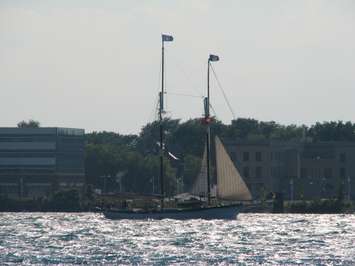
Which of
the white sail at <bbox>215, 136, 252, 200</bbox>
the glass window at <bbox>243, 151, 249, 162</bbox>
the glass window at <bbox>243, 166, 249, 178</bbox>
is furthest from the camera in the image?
the glass window at <bbox>243, 151, 249, 162</bbox>

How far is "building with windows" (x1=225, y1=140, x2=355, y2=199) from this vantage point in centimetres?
18625

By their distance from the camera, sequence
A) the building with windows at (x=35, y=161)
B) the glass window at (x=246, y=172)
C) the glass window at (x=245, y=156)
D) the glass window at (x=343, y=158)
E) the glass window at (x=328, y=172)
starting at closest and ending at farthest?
the glass window at (x=246, y=172)
the glass window at (x=245, y=156)
the glass window at (x=328, y=172)
the glass window at (x=343, y=158)
the building with windows at (x=35, y=161)

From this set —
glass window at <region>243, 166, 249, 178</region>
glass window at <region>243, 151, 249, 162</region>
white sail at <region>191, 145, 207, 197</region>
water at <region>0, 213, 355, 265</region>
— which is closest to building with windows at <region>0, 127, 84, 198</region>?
glass window at <region>243, 151, 249, 162</region>

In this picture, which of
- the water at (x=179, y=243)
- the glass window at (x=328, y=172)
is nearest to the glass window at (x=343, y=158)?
the glass window at (x=328, y=172)

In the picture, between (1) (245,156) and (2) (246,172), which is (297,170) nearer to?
(2) (246,172)

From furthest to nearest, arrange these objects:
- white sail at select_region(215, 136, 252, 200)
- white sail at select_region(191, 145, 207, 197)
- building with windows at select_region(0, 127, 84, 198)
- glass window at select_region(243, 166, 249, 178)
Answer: building with windows at select_region(0, 127, 84, 198), glass window at select_region(243, 166, 249, 178), white sail at select_region(191, 145, 207, 197), white sail at select_region(215, 136, 252, 200)

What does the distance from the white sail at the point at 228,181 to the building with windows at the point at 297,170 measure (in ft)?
175

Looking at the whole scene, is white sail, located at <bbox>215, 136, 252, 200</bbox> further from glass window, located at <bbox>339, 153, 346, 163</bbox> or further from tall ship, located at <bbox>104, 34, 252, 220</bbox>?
glass window, located at <bbox>339, 153, 346, 163</bbox>

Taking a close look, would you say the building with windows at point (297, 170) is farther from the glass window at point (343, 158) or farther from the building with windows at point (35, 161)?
the building with windows at point (35, 161)

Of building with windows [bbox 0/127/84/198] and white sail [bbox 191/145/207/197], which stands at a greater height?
building with windows [bbox 0/127/84/198]

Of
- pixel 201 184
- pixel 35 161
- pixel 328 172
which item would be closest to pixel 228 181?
pixel 201 184

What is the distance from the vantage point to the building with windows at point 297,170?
18625 cm

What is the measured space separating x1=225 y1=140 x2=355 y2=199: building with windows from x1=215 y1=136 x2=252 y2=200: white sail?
53381 mm

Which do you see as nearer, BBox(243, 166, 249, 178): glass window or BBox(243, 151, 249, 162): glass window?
BBox(243, 166, 249, 178): glass window
